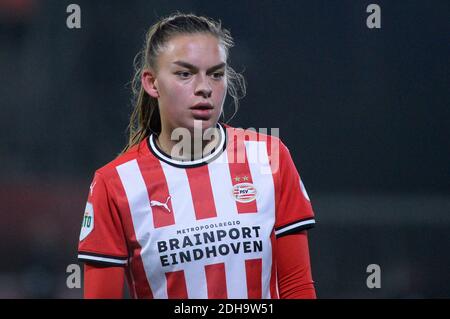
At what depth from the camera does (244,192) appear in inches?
69.8

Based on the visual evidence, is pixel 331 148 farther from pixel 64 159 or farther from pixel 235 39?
pixel 64 159

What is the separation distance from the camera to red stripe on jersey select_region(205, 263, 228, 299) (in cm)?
172

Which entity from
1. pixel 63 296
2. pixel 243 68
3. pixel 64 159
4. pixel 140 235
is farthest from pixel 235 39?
pixel 140 235

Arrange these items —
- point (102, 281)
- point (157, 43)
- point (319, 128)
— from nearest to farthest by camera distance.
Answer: point (102, 281) → point (157, 43) → point (319, 128)

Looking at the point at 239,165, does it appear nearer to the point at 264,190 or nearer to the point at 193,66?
the point at 264,190

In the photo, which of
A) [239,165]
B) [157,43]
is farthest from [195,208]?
[157,43]

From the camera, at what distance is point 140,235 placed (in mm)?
1733

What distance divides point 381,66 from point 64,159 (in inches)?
48.2

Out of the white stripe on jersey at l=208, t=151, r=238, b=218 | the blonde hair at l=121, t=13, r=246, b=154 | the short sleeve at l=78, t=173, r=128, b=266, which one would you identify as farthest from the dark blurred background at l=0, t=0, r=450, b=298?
the short sleeve at l=78, t=173, r=128, b=266

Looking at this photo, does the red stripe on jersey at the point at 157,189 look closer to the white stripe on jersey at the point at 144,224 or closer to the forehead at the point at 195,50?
the white stripe on jersey at the point at 144,224

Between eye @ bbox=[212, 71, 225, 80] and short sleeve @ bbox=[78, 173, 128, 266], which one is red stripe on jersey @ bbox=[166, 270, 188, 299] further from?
eye @ bbox=[212, 71, 225, 80]

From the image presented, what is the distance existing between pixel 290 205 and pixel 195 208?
206 mm

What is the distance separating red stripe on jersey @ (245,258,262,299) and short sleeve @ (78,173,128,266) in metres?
0.26

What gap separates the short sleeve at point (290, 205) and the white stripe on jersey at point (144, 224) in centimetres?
27
